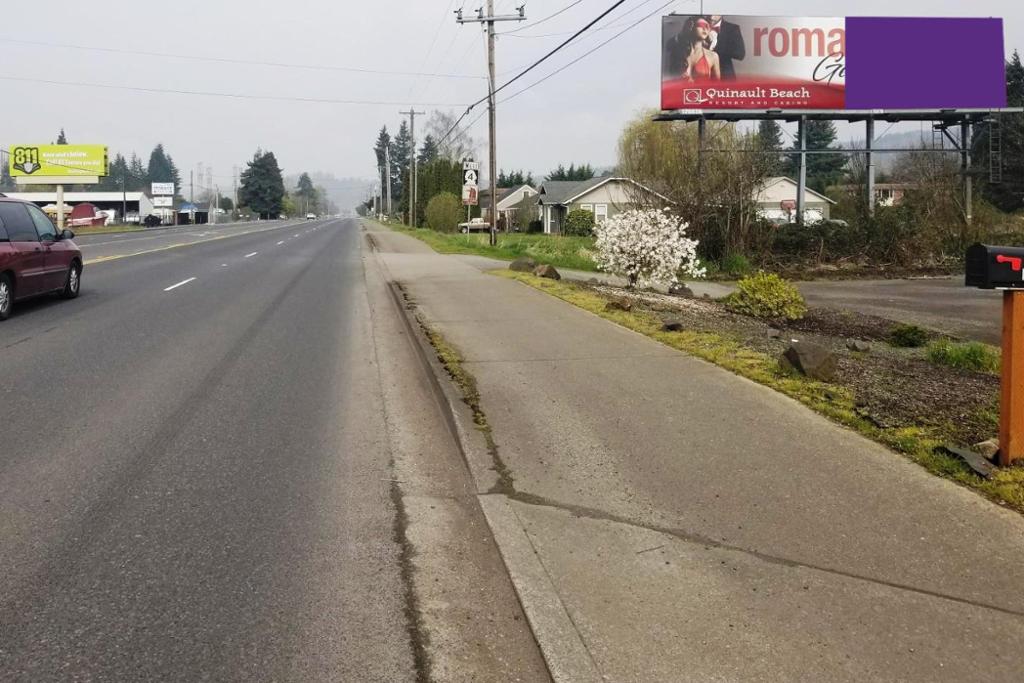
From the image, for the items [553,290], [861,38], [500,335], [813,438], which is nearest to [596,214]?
[861,38]

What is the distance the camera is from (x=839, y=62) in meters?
32.6

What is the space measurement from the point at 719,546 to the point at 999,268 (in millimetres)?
2429

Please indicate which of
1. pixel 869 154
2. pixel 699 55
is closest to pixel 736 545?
pixel 699 55

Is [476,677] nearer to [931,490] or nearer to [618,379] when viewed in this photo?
[931,490]

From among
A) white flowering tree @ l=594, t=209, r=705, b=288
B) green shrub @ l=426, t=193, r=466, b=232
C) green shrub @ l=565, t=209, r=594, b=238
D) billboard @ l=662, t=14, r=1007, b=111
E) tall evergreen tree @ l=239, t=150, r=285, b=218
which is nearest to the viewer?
white flowering tree @ l=594, t=209, r=705, b=288

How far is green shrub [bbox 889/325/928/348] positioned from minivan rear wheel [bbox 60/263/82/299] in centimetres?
1287

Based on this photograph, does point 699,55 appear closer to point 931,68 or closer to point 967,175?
point 931,68

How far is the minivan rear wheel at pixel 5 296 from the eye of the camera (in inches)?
510

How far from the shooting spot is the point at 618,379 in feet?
28.9

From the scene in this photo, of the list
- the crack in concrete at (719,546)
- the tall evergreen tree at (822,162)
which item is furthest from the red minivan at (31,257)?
the tall evergreen tree at (822,162)

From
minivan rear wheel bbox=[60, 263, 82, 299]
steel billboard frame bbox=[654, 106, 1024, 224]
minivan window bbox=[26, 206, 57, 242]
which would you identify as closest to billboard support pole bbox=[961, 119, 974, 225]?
steel billboard frame bbox=[654, 106, 1024, 224]

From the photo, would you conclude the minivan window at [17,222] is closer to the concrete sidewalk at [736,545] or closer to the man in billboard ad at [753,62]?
the concrete sidewalk at [736,545]

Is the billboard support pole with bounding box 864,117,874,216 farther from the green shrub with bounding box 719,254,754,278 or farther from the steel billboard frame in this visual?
the green shrub with bounding box 719,254,754,278

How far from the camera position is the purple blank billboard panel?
1277 inches
